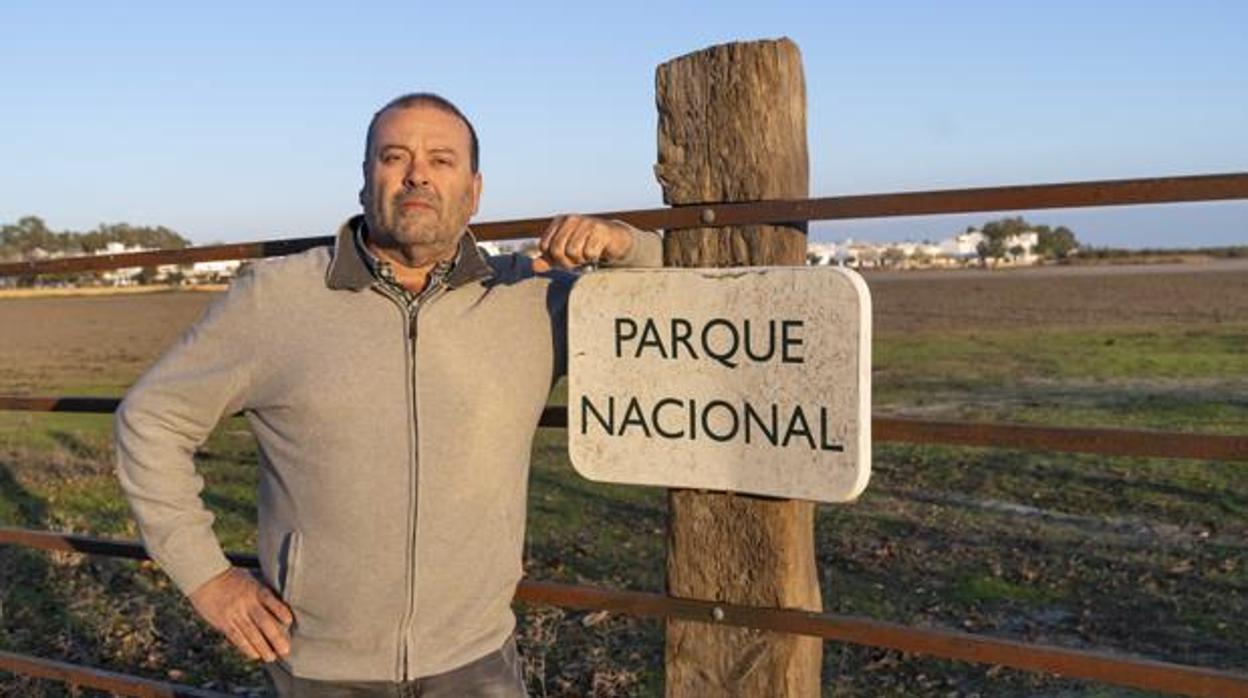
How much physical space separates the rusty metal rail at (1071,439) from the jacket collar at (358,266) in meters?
0.82

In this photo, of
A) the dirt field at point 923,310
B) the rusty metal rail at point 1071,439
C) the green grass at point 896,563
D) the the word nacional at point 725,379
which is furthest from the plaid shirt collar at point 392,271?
the dirt field at point 923,310

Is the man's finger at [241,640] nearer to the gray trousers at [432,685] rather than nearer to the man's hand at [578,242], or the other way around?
the gray trousers at [432,685]

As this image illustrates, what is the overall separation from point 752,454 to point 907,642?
45cm

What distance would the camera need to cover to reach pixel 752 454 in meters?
2.66

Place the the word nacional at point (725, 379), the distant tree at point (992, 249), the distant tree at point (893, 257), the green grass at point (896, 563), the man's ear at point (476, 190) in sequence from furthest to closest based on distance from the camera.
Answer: the distant tree at point (893, 257) → the distant tree at point (992, 249) → the green grass at point (896, 563) → the man's ear at point (476, 190) → the the word nacional at point (725, 379)

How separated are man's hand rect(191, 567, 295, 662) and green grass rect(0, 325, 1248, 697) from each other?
6.67 ft

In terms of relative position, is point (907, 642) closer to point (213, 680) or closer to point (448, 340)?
point (448, 340)

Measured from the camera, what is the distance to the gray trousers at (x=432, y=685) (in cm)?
273

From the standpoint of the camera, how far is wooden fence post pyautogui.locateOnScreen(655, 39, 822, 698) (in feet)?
9.02


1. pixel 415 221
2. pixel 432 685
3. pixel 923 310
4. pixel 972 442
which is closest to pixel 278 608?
pixel 432 685

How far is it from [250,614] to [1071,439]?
61.6 inches

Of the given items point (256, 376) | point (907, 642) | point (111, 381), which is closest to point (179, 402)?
point (256, 376)

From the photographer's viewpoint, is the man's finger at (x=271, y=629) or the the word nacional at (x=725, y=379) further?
the man's finger at (x=271, y=629)

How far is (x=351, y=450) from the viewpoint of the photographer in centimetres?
269
